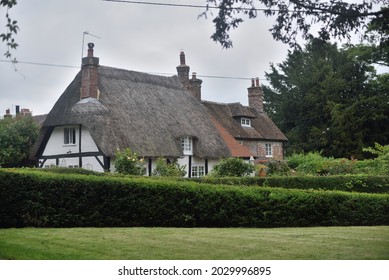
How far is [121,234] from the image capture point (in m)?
7.32

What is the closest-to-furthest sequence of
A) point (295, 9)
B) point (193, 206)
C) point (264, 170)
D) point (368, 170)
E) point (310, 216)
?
point (295, 9) → point (193, 206) → point (310, 216) → point (368, 170) → point (264, 170)

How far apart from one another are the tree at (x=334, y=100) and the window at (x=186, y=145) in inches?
447

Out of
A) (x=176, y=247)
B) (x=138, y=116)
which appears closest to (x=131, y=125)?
(x=138, y=116)

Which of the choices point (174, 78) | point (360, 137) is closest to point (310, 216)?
point (360, 137)

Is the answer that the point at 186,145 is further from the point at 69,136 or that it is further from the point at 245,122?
the point at 245,122

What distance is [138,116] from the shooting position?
63.3 feet

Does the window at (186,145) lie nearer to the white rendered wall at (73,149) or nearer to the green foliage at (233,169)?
the white rendered wall at (73,149)

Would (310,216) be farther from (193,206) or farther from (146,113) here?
(146,113)

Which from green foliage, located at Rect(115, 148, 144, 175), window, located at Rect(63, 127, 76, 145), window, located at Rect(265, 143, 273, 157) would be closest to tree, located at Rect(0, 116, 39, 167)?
window, located at Rect(63, 127, 76, 145)

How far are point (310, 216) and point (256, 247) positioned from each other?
197 inches

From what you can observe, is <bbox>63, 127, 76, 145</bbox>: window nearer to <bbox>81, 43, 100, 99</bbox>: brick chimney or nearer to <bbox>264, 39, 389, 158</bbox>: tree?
<bbox>81, 43, 100, 99</bbox>: brick chimney

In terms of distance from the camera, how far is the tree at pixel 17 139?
686 inches

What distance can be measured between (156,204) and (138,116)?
10015 mm

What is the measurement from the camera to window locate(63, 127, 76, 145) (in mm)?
18453
